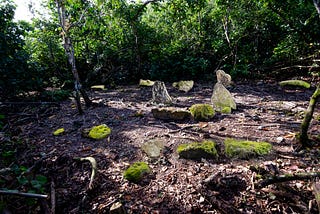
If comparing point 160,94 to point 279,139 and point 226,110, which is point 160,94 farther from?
point 279,139

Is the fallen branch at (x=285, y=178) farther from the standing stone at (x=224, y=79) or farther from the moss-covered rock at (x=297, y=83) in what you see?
the standing stone at (x=224, y=79)

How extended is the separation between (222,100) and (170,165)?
8.04ft

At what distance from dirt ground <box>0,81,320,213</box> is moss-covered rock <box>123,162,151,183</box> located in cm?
6

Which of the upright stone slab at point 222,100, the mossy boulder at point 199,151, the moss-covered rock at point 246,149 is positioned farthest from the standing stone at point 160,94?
the moss-covered rock at point 246,149

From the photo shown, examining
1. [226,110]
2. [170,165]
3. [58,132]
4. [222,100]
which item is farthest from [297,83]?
[58,132]

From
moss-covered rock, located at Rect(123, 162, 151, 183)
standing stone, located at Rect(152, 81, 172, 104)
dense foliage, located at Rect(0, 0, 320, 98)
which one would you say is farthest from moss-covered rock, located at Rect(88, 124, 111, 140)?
dense foliage, located at Rect(0, 0, 320, 98)

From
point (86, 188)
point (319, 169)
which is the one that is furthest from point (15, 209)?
point (319, 169)

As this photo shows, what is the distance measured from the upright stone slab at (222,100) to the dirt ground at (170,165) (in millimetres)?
252

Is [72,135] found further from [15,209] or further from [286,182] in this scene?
[286,182]

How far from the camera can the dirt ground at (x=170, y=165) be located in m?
1.79

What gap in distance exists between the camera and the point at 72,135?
3545 mm

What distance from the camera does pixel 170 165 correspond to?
237 cm

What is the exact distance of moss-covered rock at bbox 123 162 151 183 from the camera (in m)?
2.15

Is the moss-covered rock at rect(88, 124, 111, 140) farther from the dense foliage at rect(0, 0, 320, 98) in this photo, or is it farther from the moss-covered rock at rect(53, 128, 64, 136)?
the dense foliage at rect(0, 0, 320, 98)
